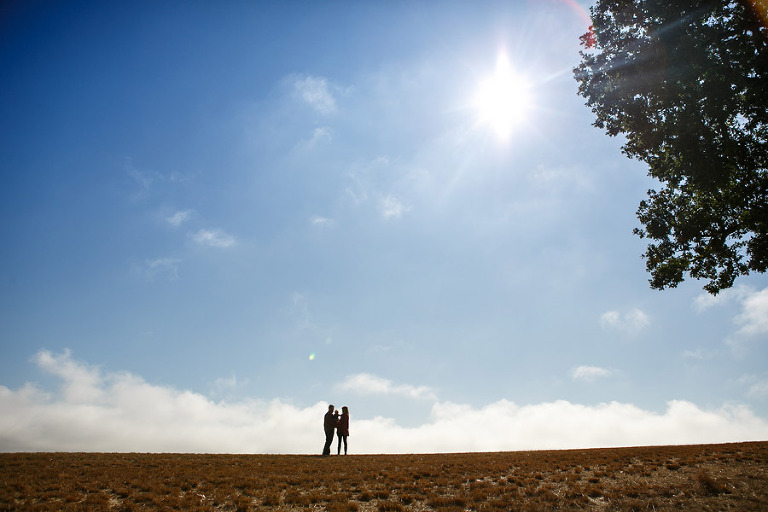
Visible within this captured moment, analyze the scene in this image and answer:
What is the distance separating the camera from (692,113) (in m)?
14.8

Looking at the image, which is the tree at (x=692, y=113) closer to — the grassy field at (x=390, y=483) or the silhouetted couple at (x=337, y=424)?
the grassy field at (x=390, y=483)

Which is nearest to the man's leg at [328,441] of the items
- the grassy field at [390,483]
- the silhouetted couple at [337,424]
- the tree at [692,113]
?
the silhouetted couple at [337,424]

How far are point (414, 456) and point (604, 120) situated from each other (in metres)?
19.3

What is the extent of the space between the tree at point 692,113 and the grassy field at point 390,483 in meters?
8.82

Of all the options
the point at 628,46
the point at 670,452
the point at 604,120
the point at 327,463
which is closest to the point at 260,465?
the point at 327,463

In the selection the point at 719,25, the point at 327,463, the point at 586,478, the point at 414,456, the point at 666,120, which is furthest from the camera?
the point at 414,456

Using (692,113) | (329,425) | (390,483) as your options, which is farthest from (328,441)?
(692,113)

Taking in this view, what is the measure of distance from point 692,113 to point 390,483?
1812cm

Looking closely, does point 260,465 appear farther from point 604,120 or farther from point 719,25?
point 719,25

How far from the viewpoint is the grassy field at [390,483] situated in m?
10.6

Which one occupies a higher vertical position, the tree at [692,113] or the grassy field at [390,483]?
the tree at [692,113]

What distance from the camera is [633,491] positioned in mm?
11555

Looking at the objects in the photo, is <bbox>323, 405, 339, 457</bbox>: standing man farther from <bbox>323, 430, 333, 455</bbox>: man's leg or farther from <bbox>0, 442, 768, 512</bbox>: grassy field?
<bbox>0, 442, 768, 512</bbox>: grassy field

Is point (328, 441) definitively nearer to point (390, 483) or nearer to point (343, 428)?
point (343, 428)
